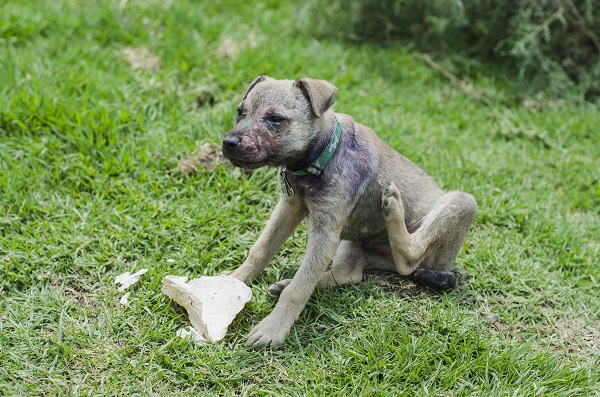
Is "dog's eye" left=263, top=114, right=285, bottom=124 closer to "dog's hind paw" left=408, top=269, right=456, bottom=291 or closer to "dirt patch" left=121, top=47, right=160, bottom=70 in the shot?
"dog's hind paw" left=408, top=269, right=456, bottom=291

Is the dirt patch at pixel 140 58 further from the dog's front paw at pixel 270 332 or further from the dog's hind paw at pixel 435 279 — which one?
the dog's hind paw at pixel 435 279

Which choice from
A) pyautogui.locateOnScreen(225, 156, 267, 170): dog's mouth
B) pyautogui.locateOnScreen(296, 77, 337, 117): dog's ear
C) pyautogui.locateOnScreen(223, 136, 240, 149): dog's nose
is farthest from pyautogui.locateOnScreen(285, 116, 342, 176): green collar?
pyautogui.locateOnScreen(223, 136, 240, 149): dog's nose

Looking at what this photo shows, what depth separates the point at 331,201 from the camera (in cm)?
452

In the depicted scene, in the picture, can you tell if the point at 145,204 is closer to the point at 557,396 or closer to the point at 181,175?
the point at 181,175

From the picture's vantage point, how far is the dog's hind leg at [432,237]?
4715 mm

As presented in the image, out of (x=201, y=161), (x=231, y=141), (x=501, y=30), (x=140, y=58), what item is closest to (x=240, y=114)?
(x=231, y=141)

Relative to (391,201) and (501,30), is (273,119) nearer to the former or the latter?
(391,201)

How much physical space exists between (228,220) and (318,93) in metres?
1.68

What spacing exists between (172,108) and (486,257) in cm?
357

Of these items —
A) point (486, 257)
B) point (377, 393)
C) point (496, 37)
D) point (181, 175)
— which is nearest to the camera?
point (377, 393)

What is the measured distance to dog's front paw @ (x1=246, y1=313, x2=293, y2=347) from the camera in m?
4.36

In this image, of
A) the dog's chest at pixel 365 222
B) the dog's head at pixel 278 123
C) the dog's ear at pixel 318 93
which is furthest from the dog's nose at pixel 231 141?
the dog's chest at pixel 365 222

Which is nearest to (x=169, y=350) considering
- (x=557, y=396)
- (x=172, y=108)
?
(x=557, y=396)

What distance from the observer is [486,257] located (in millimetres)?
5555
